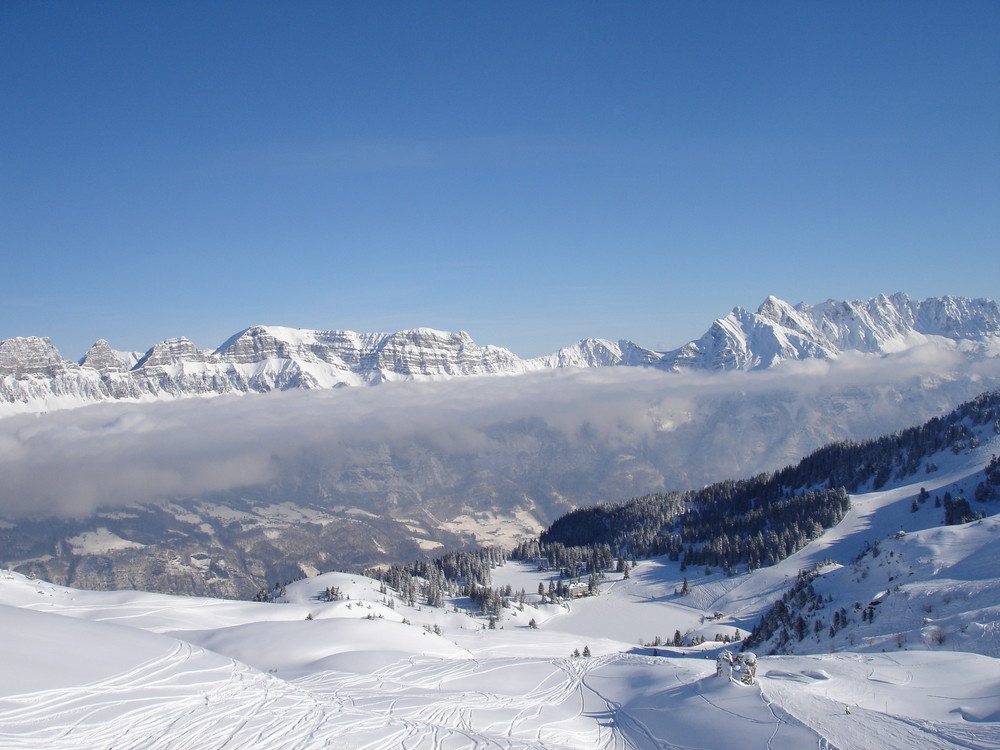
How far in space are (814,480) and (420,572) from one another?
104 meters

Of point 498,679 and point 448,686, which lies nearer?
point 448,686

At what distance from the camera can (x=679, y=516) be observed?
16662 cm

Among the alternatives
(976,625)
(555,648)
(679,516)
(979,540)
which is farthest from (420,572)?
(976,625)

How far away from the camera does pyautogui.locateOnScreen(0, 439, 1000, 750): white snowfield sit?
24.1 meters

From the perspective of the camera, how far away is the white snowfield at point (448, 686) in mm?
24094

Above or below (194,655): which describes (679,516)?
below

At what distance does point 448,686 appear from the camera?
38.3m

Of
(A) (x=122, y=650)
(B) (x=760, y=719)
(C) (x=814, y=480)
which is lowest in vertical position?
(C) (x=814, y=480)

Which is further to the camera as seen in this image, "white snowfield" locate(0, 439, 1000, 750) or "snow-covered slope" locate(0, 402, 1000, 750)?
"snow-covered slope" locate(0, 402, 1000, 750)

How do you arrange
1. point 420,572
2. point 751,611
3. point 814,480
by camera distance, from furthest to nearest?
point 814,480 < point 420,572 < point 751,611

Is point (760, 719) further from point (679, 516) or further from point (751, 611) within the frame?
point (679, 516)

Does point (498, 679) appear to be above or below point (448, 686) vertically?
below

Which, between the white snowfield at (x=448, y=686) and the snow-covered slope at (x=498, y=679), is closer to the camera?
the white snowfield at (x=448, y=686)

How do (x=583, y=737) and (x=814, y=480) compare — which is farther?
(x=814, y=480)
